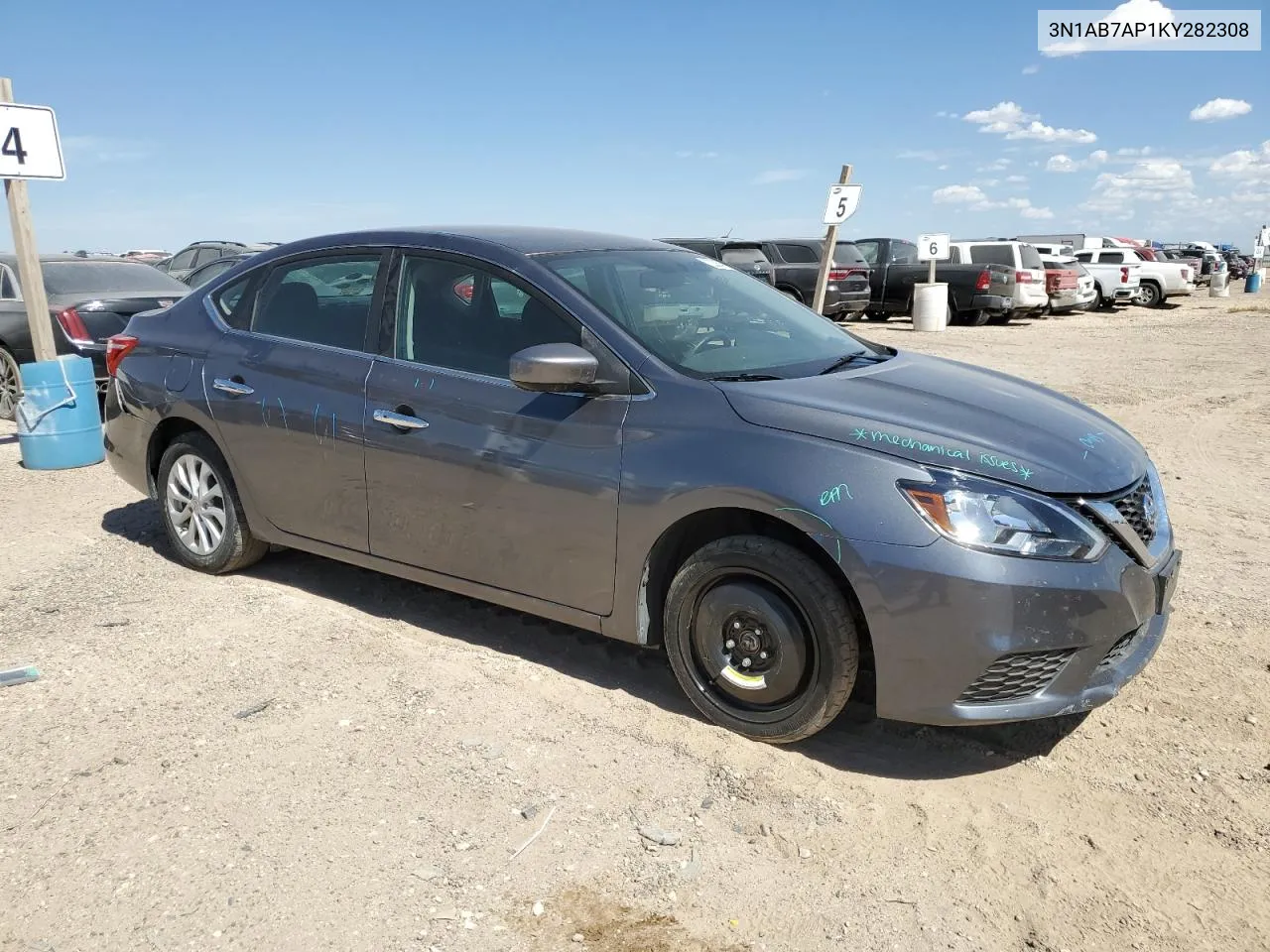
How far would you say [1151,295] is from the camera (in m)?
29.9

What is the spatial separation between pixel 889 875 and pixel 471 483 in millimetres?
2017

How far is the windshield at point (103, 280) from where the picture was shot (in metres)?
9.62

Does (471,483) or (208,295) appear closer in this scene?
(471,483)

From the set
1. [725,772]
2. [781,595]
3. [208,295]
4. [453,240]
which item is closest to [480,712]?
[725,772]

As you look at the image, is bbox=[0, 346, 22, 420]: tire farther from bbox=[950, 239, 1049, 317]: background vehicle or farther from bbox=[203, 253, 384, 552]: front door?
bbox=[950, 239, 1049, 317]: background vehicle

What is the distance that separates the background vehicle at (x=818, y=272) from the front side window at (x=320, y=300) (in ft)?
54.6

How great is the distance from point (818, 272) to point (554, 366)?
1755cm

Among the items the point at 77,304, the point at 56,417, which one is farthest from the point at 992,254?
the point at 56,417

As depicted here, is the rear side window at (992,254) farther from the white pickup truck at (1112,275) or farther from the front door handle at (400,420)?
the front door handle at (400,420)

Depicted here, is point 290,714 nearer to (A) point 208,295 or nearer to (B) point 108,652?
(B) point 108,652

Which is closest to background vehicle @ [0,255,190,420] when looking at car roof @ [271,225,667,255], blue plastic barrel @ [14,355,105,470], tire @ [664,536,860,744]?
blue plastic barrel @ [14,355,105,470]

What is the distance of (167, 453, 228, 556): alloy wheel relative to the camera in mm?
5051

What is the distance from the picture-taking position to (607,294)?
12.9ft

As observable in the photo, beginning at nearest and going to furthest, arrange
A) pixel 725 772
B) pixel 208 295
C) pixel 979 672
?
pixel 979 672 → pixel 725 772 → pixel 208 295
